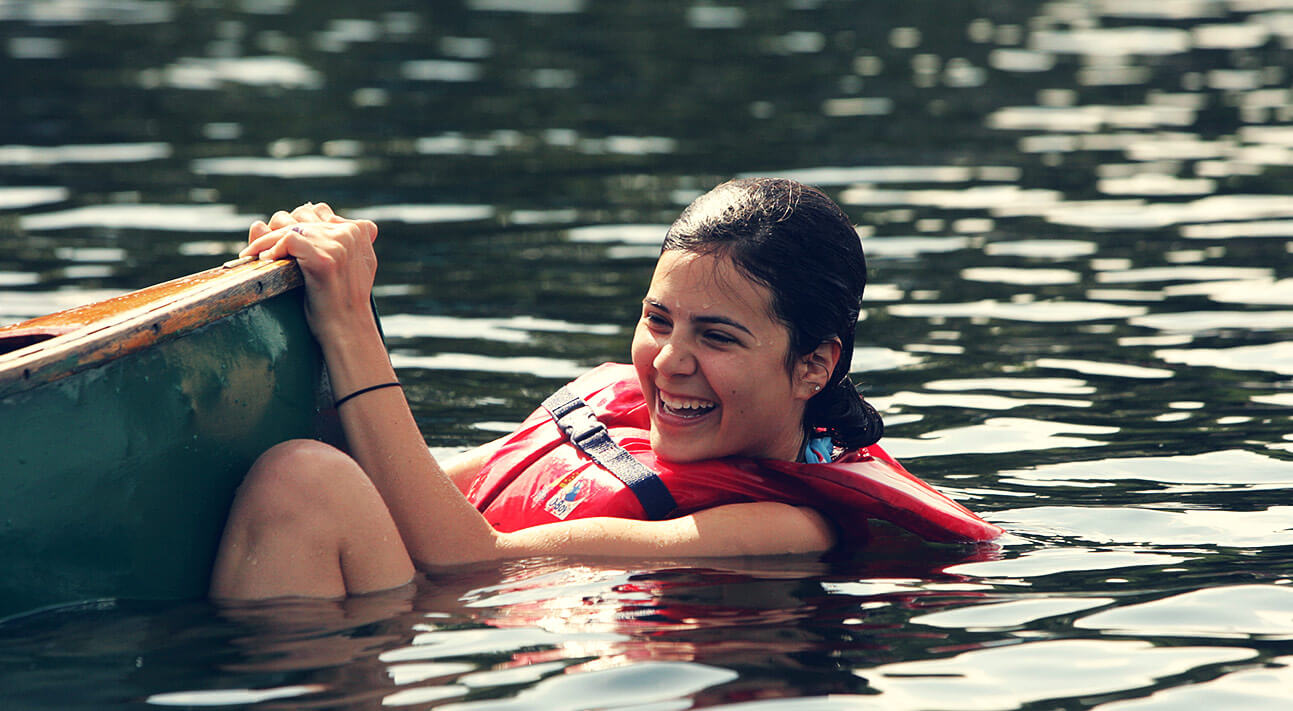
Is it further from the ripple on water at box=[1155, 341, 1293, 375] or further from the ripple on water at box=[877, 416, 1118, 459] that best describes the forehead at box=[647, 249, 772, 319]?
the ripple on water at box=[1155, 341, 1293, 375]

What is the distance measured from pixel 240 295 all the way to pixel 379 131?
9.06m

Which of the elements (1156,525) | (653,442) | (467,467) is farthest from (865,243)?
(653,442)

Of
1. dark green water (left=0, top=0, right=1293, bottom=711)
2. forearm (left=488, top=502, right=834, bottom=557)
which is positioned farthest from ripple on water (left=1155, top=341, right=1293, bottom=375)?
forearm (left=488, top=502, right=834, bottom=557)

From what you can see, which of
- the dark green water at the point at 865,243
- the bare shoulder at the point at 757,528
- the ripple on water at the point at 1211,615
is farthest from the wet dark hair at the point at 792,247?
the ripple on water at the point at 1211,615

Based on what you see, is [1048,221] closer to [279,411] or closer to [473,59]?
[279,411]

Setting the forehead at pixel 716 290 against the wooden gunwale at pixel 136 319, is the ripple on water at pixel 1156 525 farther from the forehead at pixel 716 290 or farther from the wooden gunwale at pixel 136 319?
the wooden gunwale at pixel 136 319

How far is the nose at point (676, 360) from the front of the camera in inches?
169

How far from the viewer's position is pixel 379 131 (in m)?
12.8

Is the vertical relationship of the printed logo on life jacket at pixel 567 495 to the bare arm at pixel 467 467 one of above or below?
below

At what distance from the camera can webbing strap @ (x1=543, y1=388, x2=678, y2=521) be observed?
4426 millimetres

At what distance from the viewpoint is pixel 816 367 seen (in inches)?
174

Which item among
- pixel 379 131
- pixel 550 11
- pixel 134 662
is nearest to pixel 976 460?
pixel 134 662

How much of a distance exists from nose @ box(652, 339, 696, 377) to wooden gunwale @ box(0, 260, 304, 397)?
90 centimetres

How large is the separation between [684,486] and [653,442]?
15 cm
